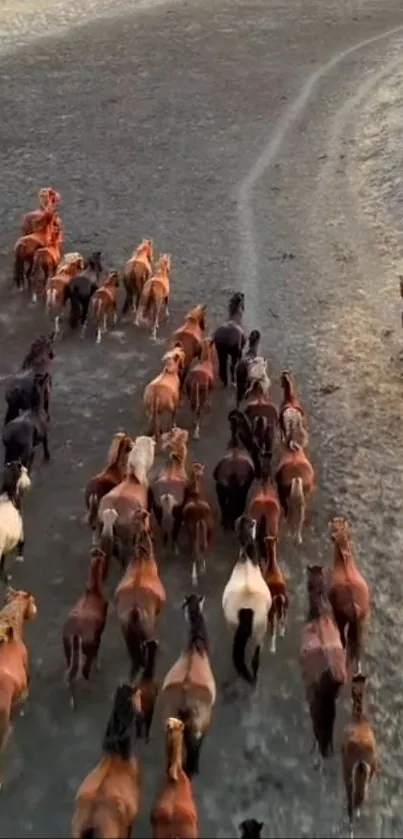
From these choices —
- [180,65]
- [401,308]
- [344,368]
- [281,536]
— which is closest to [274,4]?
[180,65]

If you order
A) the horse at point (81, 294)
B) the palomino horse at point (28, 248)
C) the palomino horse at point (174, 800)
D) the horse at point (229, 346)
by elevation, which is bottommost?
the palomino horse at point (174, 800)

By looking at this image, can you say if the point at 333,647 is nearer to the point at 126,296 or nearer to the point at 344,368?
the point at 344,368

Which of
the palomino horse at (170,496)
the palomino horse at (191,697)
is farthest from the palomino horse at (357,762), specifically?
the palomino horse at (170,496)

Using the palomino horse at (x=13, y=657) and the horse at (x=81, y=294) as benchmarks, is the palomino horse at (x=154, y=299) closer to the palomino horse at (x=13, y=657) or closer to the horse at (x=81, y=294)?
the horse at (x=81, y=294)

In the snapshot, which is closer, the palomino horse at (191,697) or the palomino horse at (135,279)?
the palomino horse at (191,697)

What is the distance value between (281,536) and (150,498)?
3.35ft

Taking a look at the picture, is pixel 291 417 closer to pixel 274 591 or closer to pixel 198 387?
pixel 198 387

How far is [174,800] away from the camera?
579 cm

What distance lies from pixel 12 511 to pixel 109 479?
79 cm

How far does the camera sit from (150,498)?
8.30 meters

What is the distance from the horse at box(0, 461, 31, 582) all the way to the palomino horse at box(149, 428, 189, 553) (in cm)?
97

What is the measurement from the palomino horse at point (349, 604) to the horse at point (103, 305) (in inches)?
186

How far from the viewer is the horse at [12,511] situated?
308 inches

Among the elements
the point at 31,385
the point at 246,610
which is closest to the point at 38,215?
the point at 31,385
